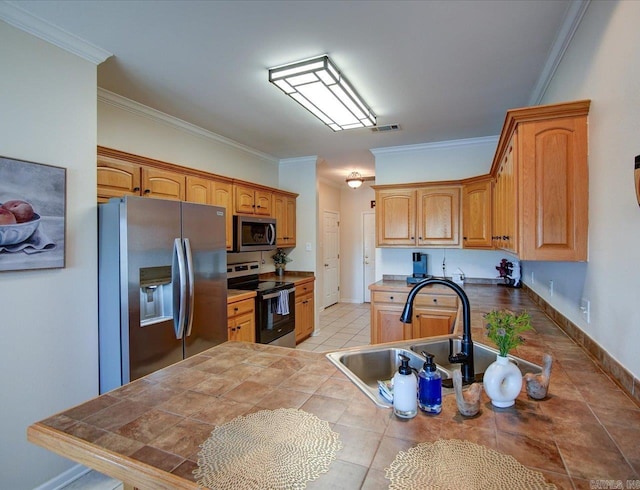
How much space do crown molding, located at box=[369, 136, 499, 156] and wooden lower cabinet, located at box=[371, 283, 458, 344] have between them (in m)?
1.92

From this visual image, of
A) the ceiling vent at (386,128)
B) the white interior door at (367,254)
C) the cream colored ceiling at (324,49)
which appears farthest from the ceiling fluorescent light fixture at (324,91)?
the white interior door at (367,254)

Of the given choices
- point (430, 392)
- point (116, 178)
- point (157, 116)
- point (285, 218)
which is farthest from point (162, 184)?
point (430, 392)

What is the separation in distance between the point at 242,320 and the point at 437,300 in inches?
82.7

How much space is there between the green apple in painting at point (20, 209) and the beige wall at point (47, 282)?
215 mm

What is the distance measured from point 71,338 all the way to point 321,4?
2460 millimetres

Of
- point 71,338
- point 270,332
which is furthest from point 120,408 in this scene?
point 270,332

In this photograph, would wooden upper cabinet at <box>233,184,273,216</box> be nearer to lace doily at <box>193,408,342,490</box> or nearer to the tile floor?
the tile floor

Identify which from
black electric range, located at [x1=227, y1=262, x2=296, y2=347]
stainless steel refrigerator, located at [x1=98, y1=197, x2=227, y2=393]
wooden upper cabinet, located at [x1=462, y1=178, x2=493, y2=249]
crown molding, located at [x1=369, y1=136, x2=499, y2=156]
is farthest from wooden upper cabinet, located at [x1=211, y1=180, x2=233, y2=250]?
wooden upper cabinet, located at [x1=462, y1=178, x2=493, y2=249]

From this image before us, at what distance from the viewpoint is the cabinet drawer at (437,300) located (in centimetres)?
349

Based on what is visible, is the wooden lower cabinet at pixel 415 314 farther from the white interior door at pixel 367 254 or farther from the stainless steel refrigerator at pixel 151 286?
the white interior door at pixel 367 254

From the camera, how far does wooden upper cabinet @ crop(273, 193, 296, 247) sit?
4.75m

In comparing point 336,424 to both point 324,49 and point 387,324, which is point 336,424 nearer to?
point 324,49

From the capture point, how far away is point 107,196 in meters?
2.58

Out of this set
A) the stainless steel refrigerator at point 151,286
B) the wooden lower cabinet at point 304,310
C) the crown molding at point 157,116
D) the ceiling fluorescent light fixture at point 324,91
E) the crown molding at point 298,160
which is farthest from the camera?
the crown molding at point 298,160
